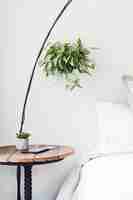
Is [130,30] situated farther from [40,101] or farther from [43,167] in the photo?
[43,167]

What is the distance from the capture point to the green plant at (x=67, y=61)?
2.50 meters

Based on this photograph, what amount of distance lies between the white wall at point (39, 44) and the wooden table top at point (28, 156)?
0.31 meters

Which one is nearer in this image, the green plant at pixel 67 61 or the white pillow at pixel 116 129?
the white pillow at pixel 116 129

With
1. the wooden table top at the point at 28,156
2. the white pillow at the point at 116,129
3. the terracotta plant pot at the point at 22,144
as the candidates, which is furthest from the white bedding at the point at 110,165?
the terracotta plant pot at the point at 22,144

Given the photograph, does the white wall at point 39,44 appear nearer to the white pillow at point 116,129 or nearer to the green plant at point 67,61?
the green plant at point 67,61

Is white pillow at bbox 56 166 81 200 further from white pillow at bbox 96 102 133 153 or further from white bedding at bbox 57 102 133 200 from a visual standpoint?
white pillow at bbox 96 102 133 153

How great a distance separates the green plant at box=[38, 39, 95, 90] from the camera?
8.21 ft

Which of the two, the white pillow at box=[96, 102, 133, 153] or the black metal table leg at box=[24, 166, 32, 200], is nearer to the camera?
the black metal table leg at box=[24, 166, 32, 200]

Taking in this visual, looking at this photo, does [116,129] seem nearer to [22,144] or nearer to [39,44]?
[22,144]

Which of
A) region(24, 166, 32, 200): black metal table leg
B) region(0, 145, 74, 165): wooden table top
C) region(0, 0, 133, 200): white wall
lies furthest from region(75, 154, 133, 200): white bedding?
region(0, 0, 133, 200): white wall

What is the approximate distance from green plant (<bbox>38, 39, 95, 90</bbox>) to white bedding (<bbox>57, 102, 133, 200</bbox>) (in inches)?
9.4

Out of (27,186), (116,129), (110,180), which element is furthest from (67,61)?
(110,180)

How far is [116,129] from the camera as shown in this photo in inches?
92.2

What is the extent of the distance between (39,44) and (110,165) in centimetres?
105
